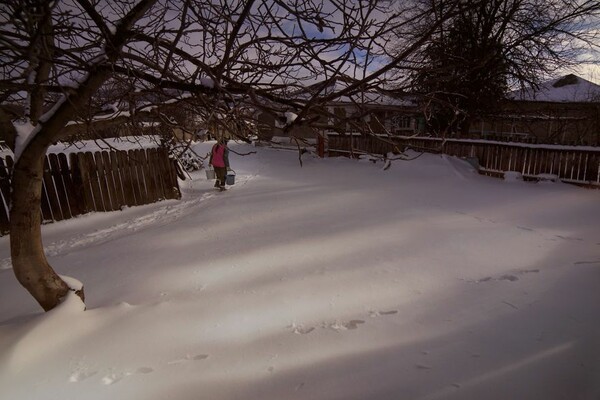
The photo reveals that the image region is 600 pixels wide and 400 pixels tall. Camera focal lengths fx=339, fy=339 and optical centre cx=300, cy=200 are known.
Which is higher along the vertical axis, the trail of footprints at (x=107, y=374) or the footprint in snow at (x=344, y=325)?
the trail of footprints at (x=107, y=374)

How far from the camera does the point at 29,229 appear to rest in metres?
2.61

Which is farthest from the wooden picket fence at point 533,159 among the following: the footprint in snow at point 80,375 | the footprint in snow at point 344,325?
the footprint in snow at point 80,375

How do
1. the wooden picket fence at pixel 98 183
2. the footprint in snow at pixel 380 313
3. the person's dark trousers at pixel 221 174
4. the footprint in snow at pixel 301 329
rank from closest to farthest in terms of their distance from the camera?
the footprint in snow at pixel 301 329
the footprint in snow at pixel 380 313
the wooden picket fence at pixel 98 183
the person's dark trousers at pixel 221 174

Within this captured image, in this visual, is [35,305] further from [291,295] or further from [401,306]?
[401,306]

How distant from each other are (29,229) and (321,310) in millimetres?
2454

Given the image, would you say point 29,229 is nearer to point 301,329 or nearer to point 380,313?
point 301,329

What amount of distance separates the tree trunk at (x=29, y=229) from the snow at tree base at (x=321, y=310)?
281 mm

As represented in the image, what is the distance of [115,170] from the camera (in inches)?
300

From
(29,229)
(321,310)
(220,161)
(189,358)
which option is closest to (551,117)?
(220,161)

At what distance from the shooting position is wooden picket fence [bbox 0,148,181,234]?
662cm

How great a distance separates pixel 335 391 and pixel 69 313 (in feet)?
7.33

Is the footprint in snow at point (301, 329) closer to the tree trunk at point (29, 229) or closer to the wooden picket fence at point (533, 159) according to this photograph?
the tree trunk at point (29, 229)

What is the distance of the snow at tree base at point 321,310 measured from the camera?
2.19 meters

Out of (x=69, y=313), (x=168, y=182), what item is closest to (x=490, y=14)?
(x=168, y=182)
